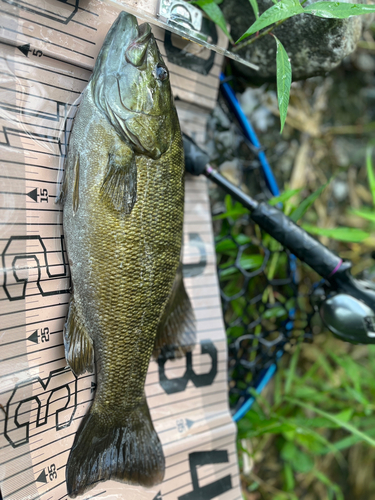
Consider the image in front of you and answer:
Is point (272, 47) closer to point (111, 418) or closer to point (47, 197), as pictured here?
point (47, 197)

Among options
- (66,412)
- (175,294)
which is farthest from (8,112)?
(66,412)

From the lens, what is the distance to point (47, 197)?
0.96 meters

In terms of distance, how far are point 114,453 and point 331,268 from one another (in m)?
0.93

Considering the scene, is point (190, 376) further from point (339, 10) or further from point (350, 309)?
point (339, 10)

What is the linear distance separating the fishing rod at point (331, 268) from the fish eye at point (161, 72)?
389 mm

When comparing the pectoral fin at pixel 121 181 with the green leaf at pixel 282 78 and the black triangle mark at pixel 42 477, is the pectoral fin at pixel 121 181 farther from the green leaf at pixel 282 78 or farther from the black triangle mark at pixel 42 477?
the black triangle mark at pixel 42 477

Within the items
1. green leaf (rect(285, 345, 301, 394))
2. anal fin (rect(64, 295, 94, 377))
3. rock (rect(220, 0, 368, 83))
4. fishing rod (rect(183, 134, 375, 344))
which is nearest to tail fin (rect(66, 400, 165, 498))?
anal fin (rect(64, 295, 94, 377))

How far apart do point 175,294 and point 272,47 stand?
3.17ft

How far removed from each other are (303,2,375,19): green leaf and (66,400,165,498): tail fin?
1184mm

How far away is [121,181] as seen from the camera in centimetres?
91

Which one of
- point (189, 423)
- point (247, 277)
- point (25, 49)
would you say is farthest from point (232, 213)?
point (25, 49)

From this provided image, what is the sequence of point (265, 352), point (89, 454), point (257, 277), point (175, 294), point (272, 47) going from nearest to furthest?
1. point (89, 454)
2. point (175, 294)
3. point (272, 47)
4. point (265, 352)
5. point (257, 277)

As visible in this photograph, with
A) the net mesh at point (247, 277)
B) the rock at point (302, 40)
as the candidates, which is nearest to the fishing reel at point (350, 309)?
the net mesh at point (247, 277)

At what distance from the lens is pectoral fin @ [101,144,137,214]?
2.97 ft
